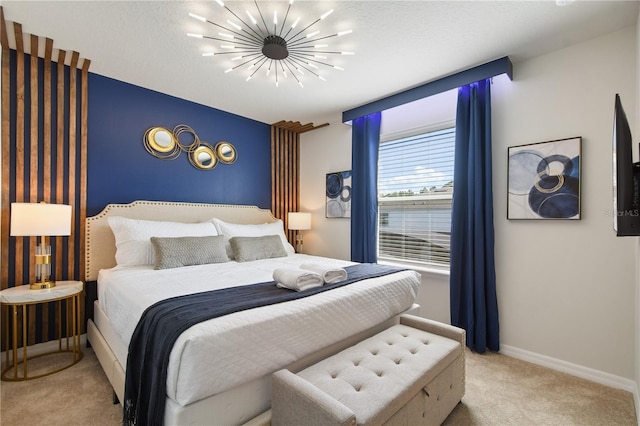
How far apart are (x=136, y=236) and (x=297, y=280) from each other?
1794 mm

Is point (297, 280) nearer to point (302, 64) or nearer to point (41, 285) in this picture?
point (302, 64)

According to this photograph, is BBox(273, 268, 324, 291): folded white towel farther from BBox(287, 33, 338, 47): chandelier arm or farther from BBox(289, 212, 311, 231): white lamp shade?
BBox(289, 212, 311, 231): white lamp shade

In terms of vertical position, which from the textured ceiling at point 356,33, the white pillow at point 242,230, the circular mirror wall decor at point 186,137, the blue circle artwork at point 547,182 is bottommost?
the white pillow at point 242,230

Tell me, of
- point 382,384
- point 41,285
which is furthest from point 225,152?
point 382,384

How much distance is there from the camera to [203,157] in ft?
12.0

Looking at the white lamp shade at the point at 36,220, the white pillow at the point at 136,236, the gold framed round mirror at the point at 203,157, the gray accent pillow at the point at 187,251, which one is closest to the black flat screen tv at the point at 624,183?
the gray accent pillow at the point at 187,251

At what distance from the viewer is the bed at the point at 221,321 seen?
1.22m

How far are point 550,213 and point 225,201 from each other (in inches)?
137

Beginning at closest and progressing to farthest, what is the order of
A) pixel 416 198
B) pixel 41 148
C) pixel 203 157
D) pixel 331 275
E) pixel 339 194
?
pixel 331 275 → pixel 41 148 → pixel 416 198 → pixel 203 157 → pixel 339 194

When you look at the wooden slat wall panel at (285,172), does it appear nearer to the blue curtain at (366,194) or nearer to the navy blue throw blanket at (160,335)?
the blue curtain at (366,194)

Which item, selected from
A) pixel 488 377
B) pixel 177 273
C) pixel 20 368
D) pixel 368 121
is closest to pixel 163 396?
pixel 177 273

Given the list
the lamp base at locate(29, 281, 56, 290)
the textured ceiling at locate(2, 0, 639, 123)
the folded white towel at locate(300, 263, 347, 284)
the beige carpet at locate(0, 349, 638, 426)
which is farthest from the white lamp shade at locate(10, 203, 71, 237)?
the folded white towel at locate(300, 263, 347, 284)

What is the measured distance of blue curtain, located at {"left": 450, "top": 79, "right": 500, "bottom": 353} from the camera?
2.63m

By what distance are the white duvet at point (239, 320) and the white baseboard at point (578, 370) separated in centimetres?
105
